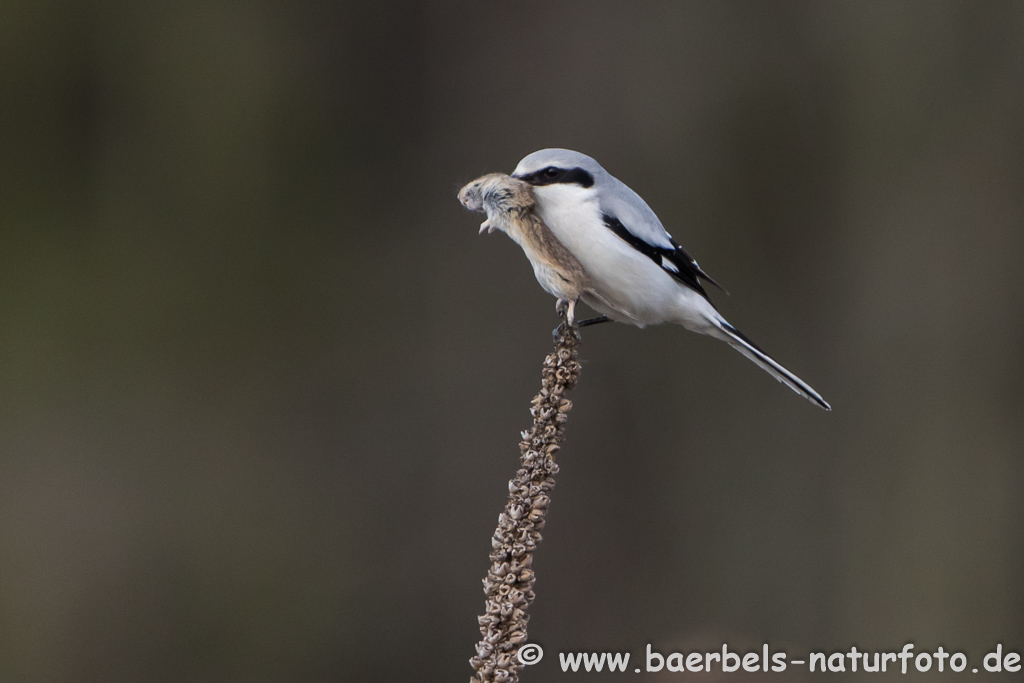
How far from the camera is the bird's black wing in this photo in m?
1.78

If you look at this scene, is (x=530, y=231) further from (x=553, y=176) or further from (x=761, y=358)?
(x=761, y=358)

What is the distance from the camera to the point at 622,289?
1.69 metres

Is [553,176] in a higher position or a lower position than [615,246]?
higher

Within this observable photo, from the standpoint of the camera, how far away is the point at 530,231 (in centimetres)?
145

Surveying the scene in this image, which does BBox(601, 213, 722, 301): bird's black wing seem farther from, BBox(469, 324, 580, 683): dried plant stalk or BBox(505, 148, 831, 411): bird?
BBox(469, 324, 580, 683): dried plant stalk

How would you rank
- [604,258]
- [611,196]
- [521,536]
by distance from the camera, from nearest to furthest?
[521,536] → [604,258] → [611,196]

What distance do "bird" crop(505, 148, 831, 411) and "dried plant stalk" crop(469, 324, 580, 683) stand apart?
0.51 metres

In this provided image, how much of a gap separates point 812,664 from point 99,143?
3012 millimetres

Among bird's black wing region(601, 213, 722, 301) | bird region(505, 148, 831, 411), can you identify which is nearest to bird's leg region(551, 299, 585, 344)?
bird region(505, 148, 831, 411)

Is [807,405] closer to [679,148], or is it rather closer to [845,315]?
[845,315]

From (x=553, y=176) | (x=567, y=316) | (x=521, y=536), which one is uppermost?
(x=553, y=176)

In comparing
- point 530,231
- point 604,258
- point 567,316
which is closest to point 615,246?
point 604,258

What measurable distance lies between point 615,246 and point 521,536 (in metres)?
0.86

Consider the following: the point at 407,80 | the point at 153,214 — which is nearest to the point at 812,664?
the point at 407,80
